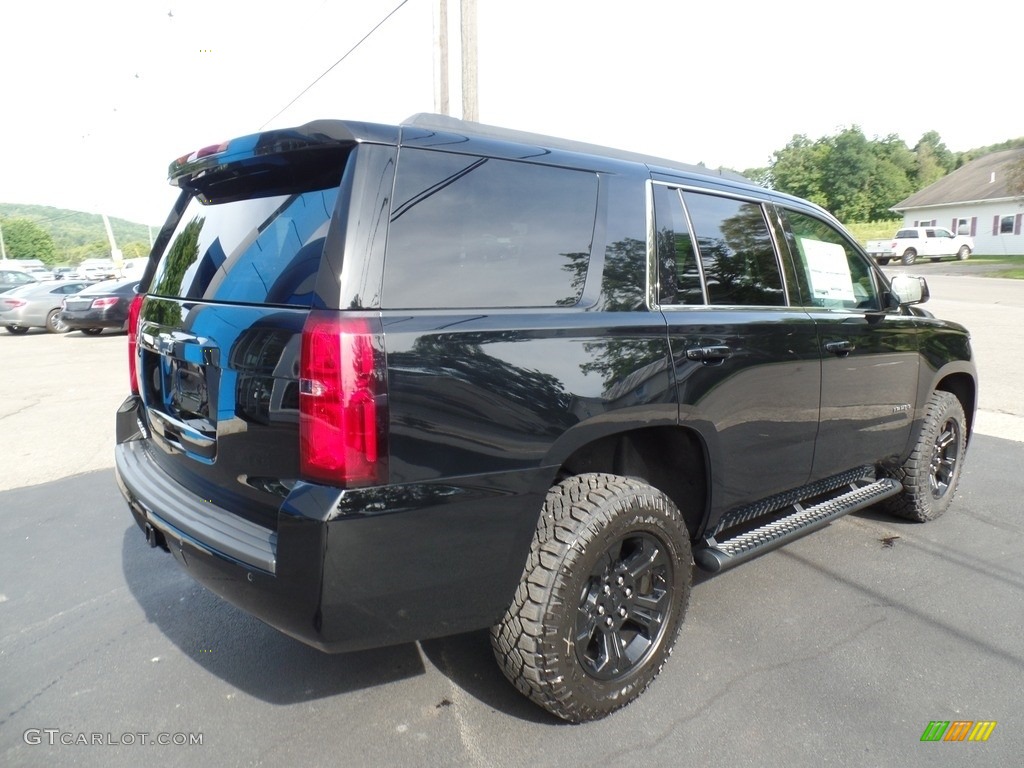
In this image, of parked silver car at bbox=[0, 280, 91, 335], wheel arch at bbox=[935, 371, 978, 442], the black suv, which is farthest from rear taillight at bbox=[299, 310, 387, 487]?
parked silver car at bbox=[0, 280, 91, 335]

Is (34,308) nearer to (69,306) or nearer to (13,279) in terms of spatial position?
(69,306)

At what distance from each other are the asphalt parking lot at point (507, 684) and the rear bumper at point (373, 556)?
56 centimetres

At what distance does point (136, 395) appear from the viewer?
11.0 ft

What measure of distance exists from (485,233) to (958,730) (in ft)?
7.69

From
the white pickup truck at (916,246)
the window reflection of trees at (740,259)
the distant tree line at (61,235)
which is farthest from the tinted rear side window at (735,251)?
the distant tree line at (61,235)

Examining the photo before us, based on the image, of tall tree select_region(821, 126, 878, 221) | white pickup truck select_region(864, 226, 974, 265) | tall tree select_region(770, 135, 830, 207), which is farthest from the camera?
tall tree select_region(770, 135, 830, 207)

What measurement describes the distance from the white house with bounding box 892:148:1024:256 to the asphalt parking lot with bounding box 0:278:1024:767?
1704 inches

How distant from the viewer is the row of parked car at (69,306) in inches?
652

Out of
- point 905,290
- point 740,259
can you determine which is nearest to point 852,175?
point 905,290

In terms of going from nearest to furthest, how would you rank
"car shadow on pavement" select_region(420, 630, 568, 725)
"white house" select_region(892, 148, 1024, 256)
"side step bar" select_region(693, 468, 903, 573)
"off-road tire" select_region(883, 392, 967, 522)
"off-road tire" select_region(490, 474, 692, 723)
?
"off-road tire" select_region(490, 474, 692, 723) → "car shadow on pavement" select_region(420, 630, 568, 725) → "side step bar" select_region(693, 468, 903, 573) → "off-road tire" select_region(883, 392, 967, 522) → "white house" select_region(892, 148, 1024, 256)

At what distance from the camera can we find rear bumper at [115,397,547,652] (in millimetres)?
2111

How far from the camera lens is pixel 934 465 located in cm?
468

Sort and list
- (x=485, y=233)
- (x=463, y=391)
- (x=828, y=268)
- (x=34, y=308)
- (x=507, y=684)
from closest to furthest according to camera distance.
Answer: (x=463, y=391)
(x=485, y=233)
(x=507, y=684)
(x=828, y=268)
(x=34, y=308)

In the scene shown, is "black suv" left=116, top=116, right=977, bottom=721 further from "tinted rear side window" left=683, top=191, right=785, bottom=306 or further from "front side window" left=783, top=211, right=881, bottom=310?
"front side window" left=783, top=211, right=881, bottom=310
